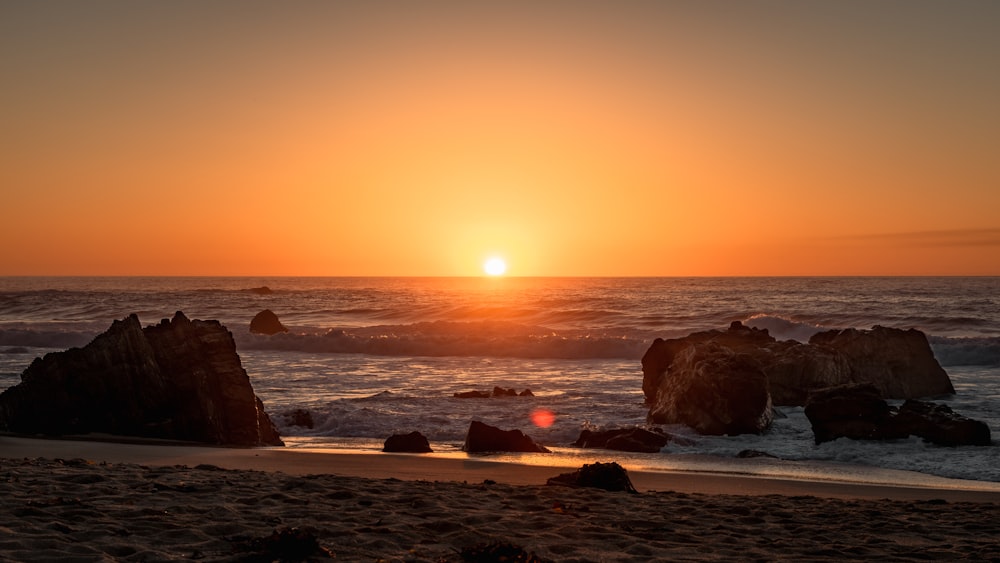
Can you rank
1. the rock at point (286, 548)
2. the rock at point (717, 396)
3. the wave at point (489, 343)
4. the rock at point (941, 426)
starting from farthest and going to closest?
1. the wave at point (489, 343)
2. the rock at point (717, 396)
3. the rock at point (941, 426)
4. the rock at point (286, 548)

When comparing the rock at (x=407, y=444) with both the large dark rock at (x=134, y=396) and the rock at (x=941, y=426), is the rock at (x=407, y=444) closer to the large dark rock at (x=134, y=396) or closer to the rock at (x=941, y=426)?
the large dark rock at (x=134, y=396)

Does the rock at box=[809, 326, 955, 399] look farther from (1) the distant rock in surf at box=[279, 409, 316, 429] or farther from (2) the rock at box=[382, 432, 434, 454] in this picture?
(1) the distant rock in surf at box=[279, 409, 316, 429]

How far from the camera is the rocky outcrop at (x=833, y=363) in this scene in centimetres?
1798

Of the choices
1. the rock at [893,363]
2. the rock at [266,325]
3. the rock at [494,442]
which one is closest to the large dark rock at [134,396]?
the rock at [494,442]

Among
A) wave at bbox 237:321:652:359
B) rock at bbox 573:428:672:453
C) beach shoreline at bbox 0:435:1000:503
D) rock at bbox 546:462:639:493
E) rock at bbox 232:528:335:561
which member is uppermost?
rock at bbox 232:528:335:561

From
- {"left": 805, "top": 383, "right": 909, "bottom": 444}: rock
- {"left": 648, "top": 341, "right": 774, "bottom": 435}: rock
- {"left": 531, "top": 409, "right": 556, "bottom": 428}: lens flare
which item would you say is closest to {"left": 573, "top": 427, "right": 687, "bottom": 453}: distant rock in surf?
{"left": 648, "top": 341, "right": 774, "bottom": 435}: rock

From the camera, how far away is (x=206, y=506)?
7281 mm

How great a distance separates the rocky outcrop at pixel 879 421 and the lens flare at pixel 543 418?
4799 mm

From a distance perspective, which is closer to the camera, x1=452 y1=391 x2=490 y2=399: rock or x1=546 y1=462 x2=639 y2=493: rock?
x1=546 y1=462 x2=639 y2=493: rock

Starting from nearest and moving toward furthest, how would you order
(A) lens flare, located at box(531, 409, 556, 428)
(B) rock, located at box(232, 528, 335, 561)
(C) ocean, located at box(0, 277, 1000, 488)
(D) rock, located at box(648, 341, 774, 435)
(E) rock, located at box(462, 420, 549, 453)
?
(B) rock, located at box(232, 528, 335, 561) → (C) ocean, located at box(0, 277, 1000, 488) → (E) rock, located at box(462, 420, 549, 453) → (D) rock, located at box(648, 341, 774, 435) → (A) lens flare, located at box(531, 409, 556, 428)

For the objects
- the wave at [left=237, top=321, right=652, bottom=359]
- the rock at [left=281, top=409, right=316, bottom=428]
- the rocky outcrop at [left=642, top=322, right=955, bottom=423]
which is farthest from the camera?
the wave at [left=237, top=321, right=652, bottom=359]

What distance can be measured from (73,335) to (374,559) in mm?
42169

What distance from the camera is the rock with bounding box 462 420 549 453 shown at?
41.2ft

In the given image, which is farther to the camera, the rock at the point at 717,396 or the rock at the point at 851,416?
the rock at the point at 717,396
